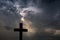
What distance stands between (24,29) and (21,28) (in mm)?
455

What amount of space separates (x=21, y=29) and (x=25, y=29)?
58 centimetres

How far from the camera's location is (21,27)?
18.8m

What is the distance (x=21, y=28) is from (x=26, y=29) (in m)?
0.75

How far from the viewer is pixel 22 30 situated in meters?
18.8

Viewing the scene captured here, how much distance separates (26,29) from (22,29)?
61 centimetres

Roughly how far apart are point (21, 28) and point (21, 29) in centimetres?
15

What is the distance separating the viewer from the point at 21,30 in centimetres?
1878

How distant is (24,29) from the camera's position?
18906 mm

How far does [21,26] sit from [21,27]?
175 millimetres

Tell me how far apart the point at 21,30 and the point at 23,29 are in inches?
13.0

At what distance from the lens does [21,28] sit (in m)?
18.9

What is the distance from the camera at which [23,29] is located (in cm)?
1889

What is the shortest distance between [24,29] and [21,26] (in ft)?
2.09

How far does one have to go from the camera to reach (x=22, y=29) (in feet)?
61.8
